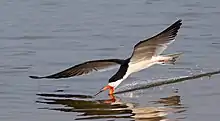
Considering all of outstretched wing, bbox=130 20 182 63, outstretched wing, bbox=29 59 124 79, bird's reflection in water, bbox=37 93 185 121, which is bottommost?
bird's reflection in water, bbox=37 93 185 121

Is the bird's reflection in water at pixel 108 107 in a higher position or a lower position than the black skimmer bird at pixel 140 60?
lower

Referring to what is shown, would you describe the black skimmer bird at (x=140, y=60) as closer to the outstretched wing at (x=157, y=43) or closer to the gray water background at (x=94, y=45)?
the outstretched wing at (x=157, y=43)

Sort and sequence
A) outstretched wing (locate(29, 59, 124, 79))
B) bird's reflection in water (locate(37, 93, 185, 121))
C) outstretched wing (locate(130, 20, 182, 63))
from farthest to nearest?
outstretched wing (locate(29, 59, 124, 79)), outstretched wing (locate(130, 20, 182, 63)), bird's reflection in water (locate(37, 93, 185, 121))

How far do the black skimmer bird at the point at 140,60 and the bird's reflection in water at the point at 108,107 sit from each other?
0.26 metres

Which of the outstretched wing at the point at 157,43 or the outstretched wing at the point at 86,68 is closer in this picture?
the outstretched wing at the point at 157,43

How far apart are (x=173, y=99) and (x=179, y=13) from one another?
843 cm

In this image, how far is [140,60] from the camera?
10781mm

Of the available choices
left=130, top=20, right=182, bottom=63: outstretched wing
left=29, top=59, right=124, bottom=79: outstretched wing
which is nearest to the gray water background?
left=29, top=59, right=124, bottom=79: outstretched wing

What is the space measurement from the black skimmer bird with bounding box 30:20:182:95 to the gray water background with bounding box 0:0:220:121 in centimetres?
36

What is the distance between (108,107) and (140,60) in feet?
2.46

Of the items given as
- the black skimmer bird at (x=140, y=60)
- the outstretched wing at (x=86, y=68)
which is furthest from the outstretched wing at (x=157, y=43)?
the outstretched wing at (x=86, y=68)

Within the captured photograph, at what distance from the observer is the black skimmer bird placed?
10.4m

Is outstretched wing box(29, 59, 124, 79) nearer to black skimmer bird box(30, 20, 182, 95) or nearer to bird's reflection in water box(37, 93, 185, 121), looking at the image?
black skimmer bird box(30, 20, 182, 95)

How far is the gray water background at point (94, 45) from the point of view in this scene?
10.8 metres
